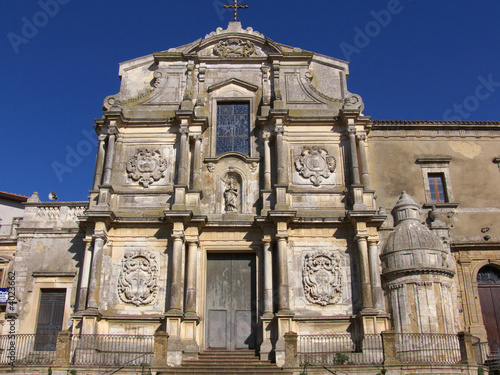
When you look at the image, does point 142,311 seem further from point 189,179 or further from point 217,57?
point 217,57

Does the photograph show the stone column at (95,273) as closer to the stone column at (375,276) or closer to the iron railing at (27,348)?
the iron railing at (27,348)

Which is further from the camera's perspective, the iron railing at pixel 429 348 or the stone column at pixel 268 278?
the stone column at pixel 268 278

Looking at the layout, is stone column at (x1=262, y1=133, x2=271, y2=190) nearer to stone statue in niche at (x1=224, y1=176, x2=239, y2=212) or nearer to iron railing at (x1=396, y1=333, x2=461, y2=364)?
stone statue in niche at (x1=224, y1=176, x2=239, y2=212)

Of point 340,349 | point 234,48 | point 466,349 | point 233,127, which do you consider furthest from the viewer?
point 234,48

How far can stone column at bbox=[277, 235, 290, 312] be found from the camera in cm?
1606

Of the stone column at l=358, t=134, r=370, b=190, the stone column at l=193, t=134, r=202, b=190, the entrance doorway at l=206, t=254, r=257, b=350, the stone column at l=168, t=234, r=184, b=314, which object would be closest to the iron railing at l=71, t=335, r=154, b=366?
the stone column at l=168, t=234, r=184, b=314

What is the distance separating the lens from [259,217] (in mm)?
17188

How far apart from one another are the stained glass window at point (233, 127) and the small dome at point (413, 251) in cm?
591

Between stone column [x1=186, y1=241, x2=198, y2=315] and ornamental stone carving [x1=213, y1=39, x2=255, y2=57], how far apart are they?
25.3 ft

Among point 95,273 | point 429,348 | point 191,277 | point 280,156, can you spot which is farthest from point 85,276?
point 429,348

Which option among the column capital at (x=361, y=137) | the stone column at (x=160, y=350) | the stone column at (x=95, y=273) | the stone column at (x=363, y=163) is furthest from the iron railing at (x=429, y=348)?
the stone column at (x=95, y=273)

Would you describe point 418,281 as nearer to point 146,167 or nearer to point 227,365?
point 227,365

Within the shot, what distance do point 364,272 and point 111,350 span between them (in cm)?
796

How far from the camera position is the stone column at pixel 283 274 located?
16062mm
